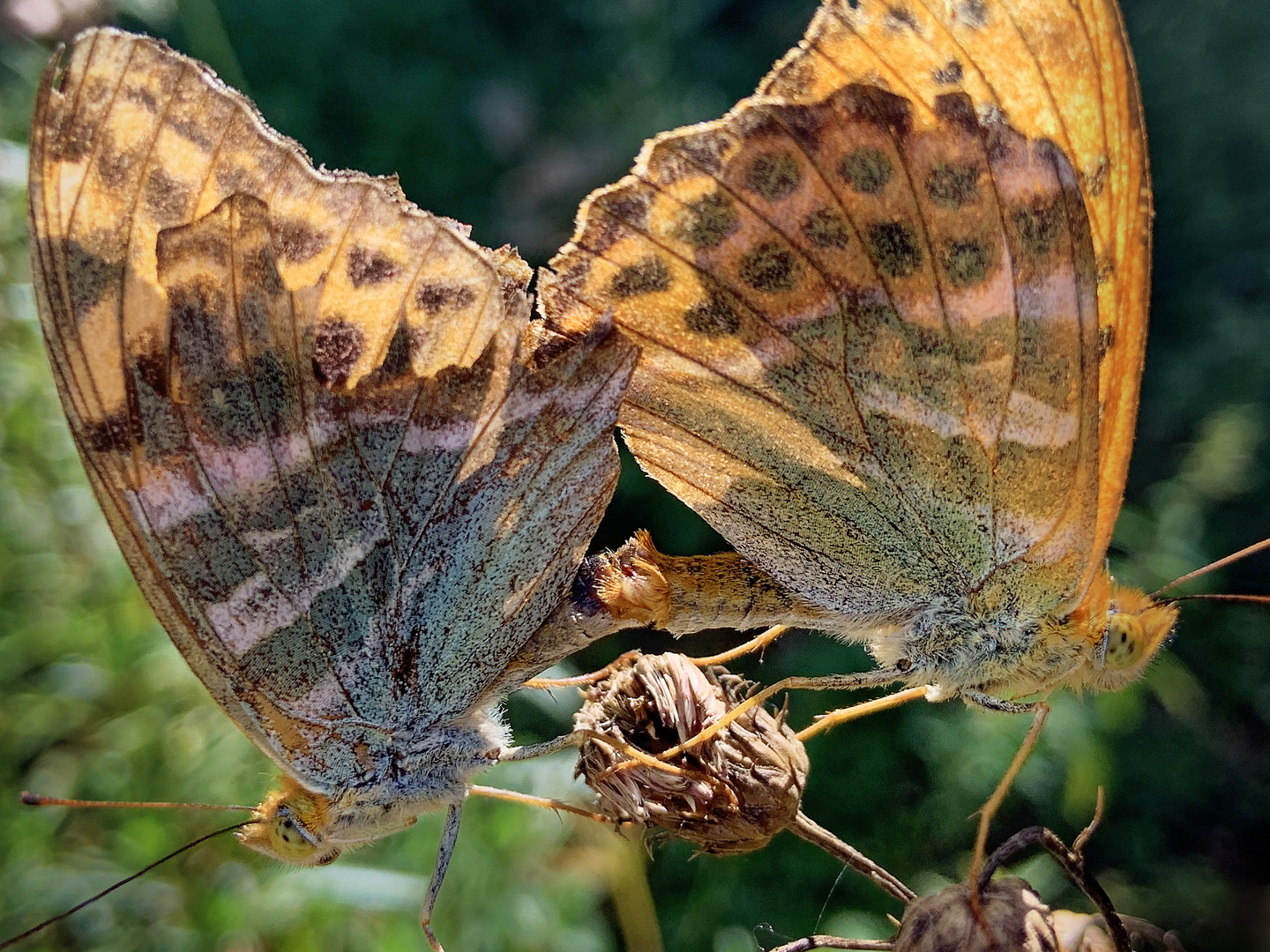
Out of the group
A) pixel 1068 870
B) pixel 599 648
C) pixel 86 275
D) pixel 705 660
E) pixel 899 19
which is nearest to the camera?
pixel 1068 870

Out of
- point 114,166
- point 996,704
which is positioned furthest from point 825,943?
point 114,166

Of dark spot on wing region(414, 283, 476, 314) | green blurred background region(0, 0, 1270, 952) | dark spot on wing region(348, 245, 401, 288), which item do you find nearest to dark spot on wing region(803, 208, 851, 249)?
dark spot on wing region(414, 283, 476, 314)

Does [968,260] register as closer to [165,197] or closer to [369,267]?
[369,267]

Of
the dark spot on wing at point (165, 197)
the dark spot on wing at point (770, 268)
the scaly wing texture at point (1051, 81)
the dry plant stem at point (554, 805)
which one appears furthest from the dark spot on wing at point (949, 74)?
the dry plant stem at point (554, 805)

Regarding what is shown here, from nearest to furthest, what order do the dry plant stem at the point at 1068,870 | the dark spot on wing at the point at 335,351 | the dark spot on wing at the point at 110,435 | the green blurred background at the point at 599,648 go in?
the dry plant stem at the point at 1068,870 → the dark spot on wing at the point at 110,435 → the dark spot on wing at the point at 335,351 → the green blurred background at the point at 599,648

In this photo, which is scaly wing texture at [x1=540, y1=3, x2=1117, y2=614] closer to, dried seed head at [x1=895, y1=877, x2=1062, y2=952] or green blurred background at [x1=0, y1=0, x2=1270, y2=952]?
dried seed head at [x1=895, y1=877, x2=1062, y2=952]

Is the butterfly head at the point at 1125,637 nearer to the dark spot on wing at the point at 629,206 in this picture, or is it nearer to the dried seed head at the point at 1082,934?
the dried seed head at the point at 1082,934

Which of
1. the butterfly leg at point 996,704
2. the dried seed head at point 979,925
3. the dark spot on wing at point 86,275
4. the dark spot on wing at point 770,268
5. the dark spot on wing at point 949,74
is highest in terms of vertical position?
the dark spot on wing at point 86,275
